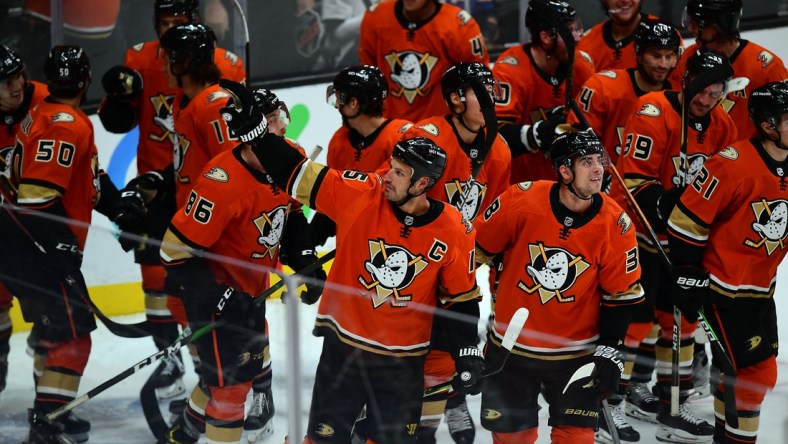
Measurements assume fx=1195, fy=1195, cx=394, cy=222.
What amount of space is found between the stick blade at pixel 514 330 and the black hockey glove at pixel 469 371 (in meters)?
0.07

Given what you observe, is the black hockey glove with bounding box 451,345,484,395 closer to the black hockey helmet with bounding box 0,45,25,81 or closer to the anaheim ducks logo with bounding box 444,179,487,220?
the anaheim ducks logo with bounding box 444,179,487,220

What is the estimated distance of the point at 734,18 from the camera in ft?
14.8

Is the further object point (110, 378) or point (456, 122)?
point (456, 122)

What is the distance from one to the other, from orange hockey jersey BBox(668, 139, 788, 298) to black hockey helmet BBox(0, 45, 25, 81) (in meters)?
2.28

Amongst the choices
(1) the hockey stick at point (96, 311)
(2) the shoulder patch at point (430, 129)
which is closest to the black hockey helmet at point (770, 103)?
(2) the shoulder patch at point (430, 129)

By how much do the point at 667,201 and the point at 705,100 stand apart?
388 millimetres

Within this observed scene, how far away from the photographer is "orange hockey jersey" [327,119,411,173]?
12.7 feet

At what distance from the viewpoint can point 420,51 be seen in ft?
15.4

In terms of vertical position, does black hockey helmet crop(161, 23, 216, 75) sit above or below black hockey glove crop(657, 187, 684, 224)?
above

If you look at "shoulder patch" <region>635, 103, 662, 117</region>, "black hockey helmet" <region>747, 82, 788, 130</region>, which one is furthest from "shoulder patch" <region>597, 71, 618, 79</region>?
"black hockey helmet" <region>747, 82, 788, 130</region>

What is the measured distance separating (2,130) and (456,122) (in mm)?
1674

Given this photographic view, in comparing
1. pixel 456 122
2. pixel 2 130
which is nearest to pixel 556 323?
pixel 456 122

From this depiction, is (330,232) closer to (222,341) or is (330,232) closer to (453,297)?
(453,297)

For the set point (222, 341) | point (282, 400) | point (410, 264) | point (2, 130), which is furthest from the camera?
point (2, 130)
